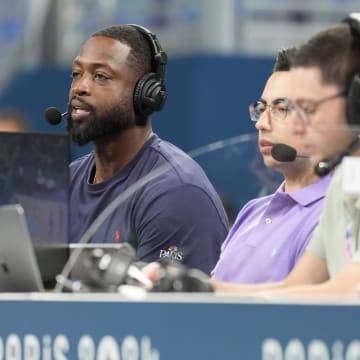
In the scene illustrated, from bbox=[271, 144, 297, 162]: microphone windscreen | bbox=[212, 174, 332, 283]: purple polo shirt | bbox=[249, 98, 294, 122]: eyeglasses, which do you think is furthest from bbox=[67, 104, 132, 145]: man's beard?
bbox=[271, 144, 297, 162]: microphone windscreen

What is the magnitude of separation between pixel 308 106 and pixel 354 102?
0.13 metres

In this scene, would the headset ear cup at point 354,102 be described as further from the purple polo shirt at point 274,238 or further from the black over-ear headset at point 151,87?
the black over-ear headset at point 151,87

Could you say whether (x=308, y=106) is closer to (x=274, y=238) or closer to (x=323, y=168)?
(x=323, y=168)

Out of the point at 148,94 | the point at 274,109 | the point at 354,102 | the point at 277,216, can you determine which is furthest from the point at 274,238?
the point at 148,94

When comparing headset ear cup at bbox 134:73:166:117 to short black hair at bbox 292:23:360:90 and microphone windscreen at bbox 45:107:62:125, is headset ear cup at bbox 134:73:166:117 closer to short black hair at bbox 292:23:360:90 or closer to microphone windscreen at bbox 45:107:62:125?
microphone windscreen at bbox 45:107:62:125

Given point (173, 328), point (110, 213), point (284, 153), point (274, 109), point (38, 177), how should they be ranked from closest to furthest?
point (173, 328), point (284, 153), point (38, 177), point (274, 109), point (110, 213)

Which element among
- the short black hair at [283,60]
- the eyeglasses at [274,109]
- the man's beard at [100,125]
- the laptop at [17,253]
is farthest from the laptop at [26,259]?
the man's beard at [100,125]

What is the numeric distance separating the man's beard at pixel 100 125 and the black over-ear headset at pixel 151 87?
5 cm

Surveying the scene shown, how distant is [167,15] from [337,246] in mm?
5328

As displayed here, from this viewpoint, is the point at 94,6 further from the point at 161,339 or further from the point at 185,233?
the point at 161,339

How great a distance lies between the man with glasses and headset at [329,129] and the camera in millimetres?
2506

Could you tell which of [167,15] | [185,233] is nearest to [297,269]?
[185,233]

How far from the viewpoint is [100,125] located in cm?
378

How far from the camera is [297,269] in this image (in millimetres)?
2674
